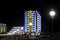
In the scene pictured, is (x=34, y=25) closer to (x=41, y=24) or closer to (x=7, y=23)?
(x=41, y=24)

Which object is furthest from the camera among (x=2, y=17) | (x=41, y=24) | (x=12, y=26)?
(x=41, y=24)

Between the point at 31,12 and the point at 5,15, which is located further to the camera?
the point at 31,12

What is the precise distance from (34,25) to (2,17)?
83.1 feet

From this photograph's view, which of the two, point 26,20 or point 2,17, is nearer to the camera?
point 2,17

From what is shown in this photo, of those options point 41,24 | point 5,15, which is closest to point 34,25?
point 41,24

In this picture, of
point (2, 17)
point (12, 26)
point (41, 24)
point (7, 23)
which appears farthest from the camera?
point (41, 24)

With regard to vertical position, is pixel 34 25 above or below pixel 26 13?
below

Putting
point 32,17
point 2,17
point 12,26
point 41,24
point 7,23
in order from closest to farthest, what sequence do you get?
1. point 2,17
2. point 7,23
3. point 12,26
4. point 32,17
5. point 41,24

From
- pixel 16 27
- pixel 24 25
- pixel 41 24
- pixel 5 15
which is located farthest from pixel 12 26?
pixel 41 24

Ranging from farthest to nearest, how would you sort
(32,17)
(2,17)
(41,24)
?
1. (41,24)
2. (32,17)
3. (2,17)

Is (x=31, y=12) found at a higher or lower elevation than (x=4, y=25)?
higher

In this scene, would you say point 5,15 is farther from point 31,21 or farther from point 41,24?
point 41,24

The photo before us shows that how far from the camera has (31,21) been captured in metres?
79.0

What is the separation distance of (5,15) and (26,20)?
1924 centimetres
